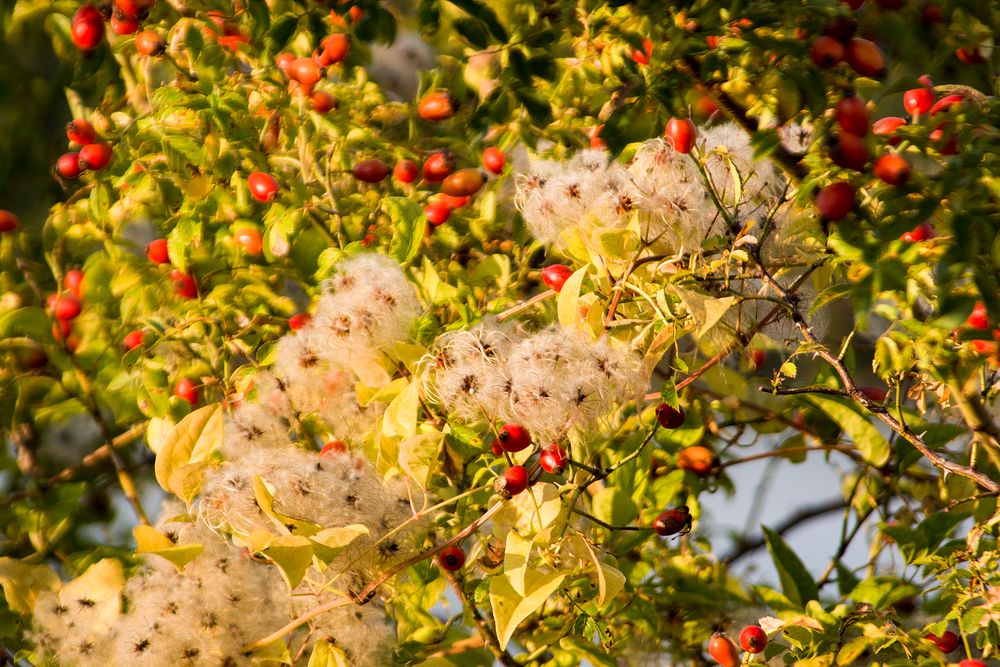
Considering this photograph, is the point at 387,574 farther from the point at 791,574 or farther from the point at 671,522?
the point at 791,574

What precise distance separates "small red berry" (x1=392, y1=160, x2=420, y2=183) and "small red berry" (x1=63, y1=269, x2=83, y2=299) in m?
0.60

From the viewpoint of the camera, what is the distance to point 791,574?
179 cm

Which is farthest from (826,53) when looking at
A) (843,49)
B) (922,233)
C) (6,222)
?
(6,222)

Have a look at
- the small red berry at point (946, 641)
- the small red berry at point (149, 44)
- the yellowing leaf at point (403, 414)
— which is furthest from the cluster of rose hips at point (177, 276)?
the small red berry at point (946, 641)

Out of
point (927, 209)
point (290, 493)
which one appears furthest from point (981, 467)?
point (290, 493)

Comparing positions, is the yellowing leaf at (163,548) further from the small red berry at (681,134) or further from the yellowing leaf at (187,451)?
the small red berry at (681,134)

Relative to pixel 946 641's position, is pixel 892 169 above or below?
above

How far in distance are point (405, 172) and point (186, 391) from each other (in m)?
0.52

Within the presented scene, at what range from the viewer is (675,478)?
1.89 meters

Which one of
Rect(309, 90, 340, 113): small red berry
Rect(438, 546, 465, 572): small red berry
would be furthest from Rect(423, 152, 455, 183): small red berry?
Rect(438, 546, 465, 572): small red berry

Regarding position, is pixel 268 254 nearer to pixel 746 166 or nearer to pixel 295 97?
pixel 295 97

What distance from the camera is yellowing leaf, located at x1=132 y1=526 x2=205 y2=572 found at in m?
1.26

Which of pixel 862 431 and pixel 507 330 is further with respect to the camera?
pixel 862 431

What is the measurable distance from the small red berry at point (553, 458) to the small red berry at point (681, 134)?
357 millimetres
